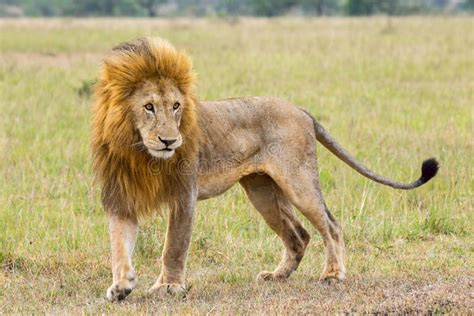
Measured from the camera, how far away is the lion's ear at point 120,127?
454 centimetres

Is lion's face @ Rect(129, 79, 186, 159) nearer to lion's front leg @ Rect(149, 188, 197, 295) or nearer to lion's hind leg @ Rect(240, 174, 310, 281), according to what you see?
lion's front leg @ Rect(149, 188, 197, 295)

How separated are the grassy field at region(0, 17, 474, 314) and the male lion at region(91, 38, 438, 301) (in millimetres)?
218

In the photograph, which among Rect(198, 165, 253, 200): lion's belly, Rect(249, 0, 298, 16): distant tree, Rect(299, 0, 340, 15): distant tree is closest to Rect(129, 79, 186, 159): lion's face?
Rect(198, 165, 253, 200): lion's belly

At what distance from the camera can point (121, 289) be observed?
448 cm

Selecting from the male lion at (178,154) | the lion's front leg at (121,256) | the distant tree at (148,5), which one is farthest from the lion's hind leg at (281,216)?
the distant tree at (148,5)

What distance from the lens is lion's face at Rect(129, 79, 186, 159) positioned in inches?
174

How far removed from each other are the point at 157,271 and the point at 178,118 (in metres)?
1.11

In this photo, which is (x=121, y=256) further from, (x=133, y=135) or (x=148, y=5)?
(x=148, y=5)

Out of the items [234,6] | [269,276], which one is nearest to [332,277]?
[269,276]

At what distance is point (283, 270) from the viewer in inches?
208

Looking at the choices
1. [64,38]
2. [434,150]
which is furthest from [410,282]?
[64,38]

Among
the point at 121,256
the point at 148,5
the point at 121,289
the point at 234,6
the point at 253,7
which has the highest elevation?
the point at 121,256

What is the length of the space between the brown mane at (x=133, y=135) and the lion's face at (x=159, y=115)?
4cm

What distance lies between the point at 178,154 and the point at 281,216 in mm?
930
